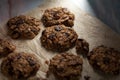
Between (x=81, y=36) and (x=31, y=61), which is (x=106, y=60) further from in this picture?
(x=31, y=61)

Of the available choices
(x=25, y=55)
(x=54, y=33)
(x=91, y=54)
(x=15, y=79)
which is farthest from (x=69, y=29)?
(x=15, y=79)

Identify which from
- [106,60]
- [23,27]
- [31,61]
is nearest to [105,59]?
[106,60]

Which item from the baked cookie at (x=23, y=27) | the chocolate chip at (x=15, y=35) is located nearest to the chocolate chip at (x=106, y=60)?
the baked cookie at (x=23, y=27)

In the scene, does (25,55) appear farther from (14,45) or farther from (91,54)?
(91,54)

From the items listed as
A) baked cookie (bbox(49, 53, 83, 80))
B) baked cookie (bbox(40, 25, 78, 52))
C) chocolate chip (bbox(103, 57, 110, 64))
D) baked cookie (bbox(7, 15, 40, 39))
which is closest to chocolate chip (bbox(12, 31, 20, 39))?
baked cookie (bbox(7, 15, 40, 39))

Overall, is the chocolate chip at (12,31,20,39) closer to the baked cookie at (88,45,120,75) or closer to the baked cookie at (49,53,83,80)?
the baked cookie at (49,53,83,80)

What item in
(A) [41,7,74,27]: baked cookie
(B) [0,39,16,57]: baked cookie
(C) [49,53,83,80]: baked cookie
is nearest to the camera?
(C) [49,53,83,80]: baked cookie
